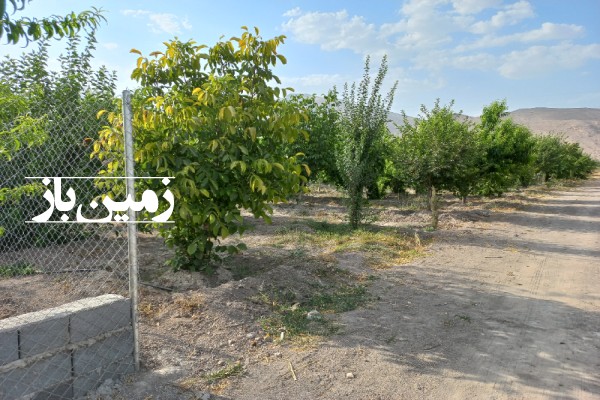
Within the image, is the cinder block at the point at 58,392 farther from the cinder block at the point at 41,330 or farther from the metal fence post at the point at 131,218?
the metal fence post at the point at 131,218

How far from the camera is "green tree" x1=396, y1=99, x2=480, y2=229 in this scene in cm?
1219

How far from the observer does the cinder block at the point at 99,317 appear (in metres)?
3.50

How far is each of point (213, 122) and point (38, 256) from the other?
13.5 feet

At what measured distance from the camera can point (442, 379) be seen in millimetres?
3834

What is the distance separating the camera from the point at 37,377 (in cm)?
324

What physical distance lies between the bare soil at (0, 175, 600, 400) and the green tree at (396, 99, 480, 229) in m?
3.70

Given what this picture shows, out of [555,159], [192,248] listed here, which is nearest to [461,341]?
[192,248]

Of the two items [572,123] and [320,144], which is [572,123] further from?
[320,144]

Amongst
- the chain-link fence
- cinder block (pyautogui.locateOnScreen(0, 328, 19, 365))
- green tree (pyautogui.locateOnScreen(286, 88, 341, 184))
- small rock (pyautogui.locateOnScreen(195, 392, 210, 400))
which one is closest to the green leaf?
the chain-link fence

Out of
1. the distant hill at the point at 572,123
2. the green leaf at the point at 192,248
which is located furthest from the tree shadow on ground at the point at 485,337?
the distant hill at the point at 572,123

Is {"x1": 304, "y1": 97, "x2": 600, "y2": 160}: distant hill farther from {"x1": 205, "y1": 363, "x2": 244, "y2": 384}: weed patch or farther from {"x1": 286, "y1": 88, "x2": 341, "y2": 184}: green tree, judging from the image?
{"x1": 205, "y1": 363, "x2": 244, "y2": 384}: weed patch

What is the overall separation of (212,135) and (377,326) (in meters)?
2.87

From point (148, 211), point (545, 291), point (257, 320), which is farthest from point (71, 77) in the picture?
point (545, 291)

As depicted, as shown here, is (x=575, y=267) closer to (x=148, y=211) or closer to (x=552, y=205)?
(x=148, y=211)
